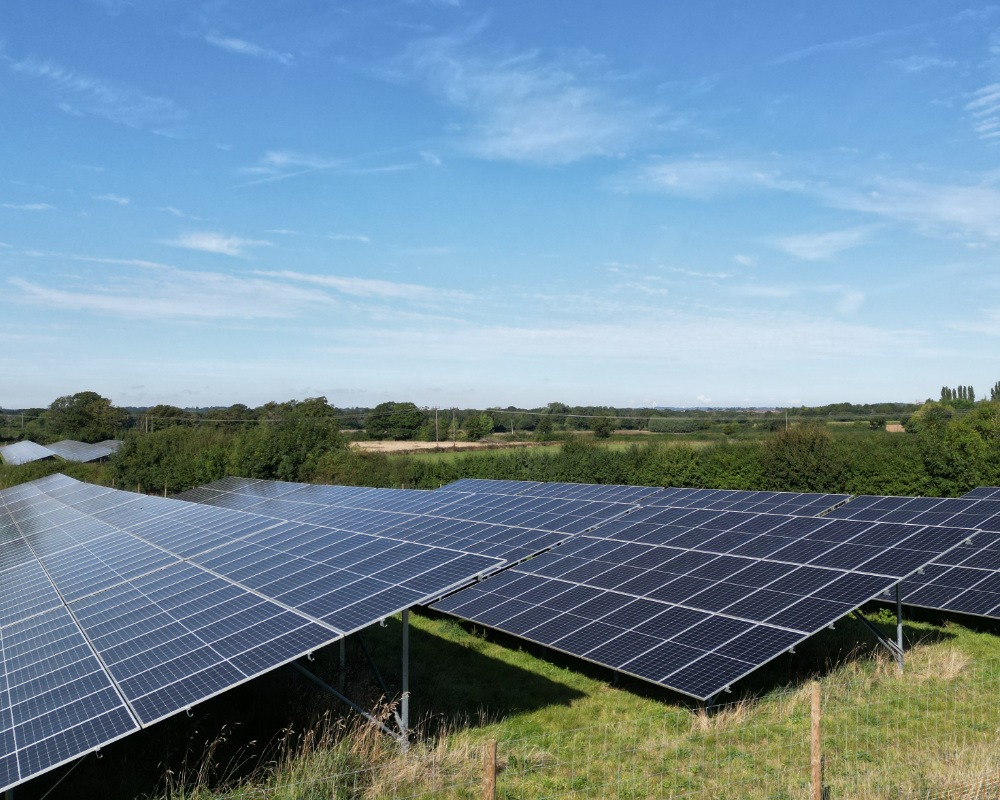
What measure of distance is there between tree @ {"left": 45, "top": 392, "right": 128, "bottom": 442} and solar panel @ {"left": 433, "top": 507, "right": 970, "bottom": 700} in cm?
9492

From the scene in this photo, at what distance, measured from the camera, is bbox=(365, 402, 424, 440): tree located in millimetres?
84256

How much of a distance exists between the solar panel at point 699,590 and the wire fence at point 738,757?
102 cm

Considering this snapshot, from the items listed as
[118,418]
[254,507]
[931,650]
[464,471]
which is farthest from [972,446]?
[118,418]

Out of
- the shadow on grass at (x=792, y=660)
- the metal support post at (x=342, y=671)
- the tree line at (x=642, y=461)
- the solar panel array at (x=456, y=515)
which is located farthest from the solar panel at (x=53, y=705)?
the tree line at (x=642, y=461)

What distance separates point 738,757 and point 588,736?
89.9 inches

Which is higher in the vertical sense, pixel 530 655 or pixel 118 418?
pixel 118 418

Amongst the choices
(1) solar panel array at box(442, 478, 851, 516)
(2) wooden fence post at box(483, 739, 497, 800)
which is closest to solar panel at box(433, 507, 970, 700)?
(1) solar panel array at box(442, 478, 851, 516)

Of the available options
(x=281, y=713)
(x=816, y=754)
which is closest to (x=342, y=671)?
(x=281, y=713)

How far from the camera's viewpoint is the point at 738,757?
973cm

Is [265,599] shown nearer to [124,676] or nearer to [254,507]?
[124,676]

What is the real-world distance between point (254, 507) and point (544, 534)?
13856 millimetres

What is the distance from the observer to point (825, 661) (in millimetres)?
13664

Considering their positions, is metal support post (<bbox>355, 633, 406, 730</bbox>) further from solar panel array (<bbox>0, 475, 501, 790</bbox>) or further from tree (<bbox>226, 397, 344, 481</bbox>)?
tree (<bbox>226, 397, 344, 481</bbox>)

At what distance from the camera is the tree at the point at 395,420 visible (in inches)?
3317
